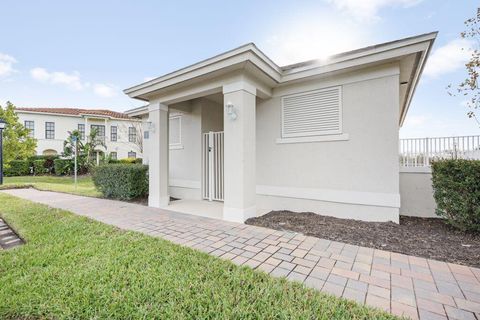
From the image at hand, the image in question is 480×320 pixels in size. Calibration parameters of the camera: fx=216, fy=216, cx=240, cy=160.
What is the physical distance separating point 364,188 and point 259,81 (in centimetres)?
370

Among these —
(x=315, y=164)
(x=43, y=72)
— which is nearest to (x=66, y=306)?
(x=315, y=164)

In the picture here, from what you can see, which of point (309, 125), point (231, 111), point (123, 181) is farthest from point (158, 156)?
point (309, 125)

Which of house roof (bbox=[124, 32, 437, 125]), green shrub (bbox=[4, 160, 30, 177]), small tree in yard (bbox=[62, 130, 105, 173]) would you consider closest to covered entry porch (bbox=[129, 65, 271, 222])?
house roof (bbox=[124, 32, 437, 125])

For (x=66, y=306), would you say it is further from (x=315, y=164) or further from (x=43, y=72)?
(x=43, y=72)

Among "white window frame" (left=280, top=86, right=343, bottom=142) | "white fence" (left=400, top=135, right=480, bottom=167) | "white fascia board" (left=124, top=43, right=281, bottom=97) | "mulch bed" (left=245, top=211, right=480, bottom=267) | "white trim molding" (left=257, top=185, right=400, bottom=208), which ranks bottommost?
"mulch bed" (left=245, top=211, right=480, bottom=267)

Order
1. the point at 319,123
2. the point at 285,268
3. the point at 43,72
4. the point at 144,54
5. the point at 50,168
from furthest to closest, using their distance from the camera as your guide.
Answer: the point at 50,168, the point at 43,72, the point at 144,54, the point at 319,123, the point at 285,268

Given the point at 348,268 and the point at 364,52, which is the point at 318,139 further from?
the point at 348,268

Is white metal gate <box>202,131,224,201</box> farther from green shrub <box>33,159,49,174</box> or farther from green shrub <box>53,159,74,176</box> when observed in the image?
green shrub <box>33,159,49,174</box>

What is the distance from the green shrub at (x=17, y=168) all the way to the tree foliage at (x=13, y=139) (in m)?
5.16

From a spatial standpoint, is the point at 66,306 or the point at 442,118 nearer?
the point at 66,306

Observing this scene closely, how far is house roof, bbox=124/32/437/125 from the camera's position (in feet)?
14.5

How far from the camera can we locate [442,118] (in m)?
9.27

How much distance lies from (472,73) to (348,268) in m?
8.60

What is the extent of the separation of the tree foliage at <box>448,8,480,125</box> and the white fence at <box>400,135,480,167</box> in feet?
10.5
